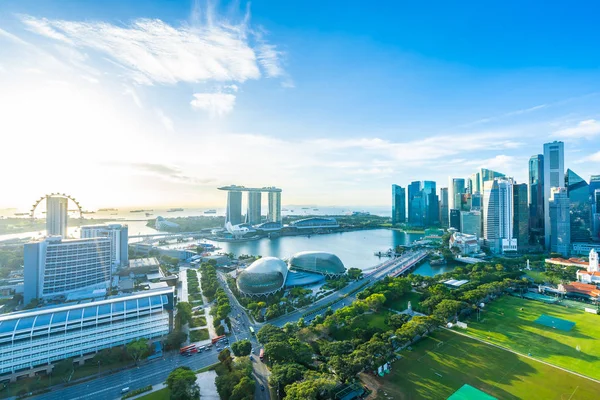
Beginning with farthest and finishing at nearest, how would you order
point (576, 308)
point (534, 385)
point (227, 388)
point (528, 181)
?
point (528, 181) → point (576, 308) → point (534, 385) → point (227, 388)

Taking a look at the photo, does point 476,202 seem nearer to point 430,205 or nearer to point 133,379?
point 430,205

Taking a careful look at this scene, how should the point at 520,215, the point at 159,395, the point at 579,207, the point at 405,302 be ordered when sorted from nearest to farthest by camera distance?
the point at 159,395, the point at 405,302, the point at 579,207, the point at 520,215

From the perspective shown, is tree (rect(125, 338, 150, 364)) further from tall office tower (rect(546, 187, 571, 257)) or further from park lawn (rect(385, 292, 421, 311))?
tall office tower (rect(546, 187, 571, 257))

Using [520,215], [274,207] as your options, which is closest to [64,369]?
[520,215]

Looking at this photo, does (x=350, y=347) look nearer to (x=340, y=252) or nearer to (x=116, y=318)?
(x=116, y=318)

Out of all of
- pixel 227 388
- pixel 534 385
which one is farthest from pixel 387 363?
pixel 227 388
